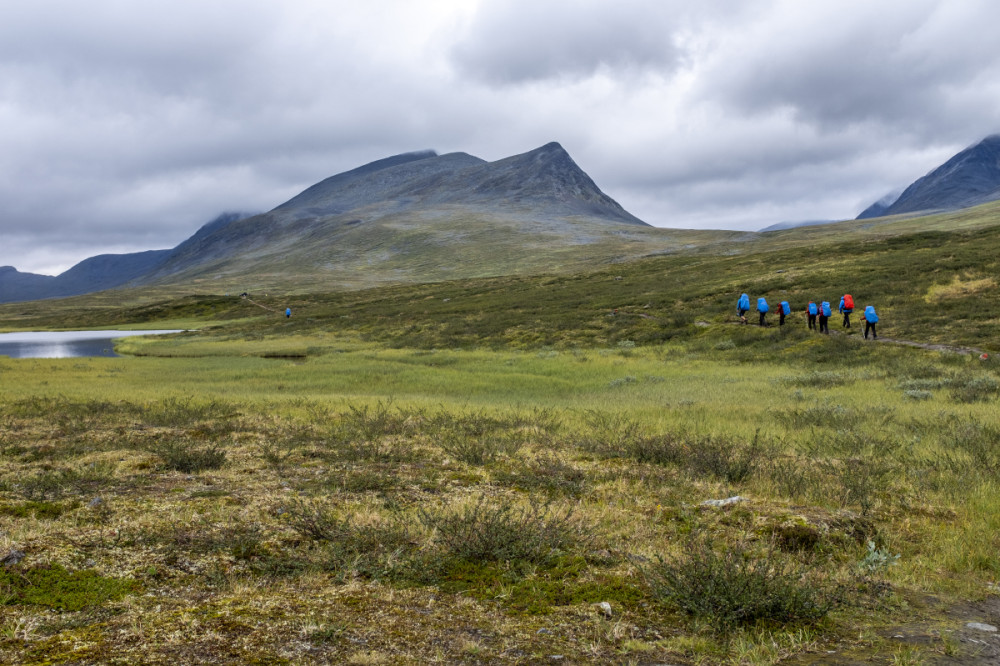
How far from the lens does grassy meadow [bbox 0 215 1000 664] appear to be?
4.86 meters

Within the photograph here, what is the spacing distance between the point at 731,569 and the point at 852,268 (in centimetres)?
6496

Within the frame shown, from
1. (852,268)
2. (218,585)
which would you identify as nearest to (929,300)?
(852,268)

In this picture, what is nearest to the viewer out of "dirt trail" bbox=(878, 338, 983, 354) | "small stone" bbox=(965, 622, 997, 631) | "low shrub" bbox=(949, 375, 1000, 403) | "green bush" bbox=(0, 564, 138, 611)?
"small stone" bbox=(965, 622, 997, 631)

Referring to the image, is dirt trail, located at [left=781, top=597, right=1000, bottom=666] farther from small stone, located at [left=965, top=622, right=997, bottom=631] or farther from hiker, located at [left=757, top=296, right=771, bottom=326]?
hiker, located at [left=757, top=296, right=771, bottom=326]

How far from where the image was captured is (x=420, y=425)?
15.7 meters

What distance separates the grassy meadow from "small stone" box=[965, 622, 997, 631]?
0.39 ft

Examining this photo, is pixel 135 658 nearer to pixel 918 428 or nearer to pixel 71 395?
pixel 918 428

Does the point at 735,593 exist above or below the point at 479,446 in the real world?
above

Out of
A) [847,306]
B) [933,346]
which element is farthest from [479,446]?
[847,306]

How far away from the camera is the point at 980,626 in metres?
5.14

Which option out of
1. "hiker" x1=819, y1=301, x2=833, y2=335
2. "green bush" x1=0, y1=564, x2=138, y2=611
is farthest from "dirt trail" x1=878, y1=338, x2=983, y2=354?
"green bush" x1=0, y1=564, x2=138, y2=611

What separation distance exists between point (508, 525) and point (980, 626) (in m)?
4.59

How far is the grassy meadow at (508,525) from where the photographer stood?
16.0 feet

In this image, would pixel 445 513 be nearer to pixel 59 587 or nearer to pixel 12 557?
pixel 59 587
